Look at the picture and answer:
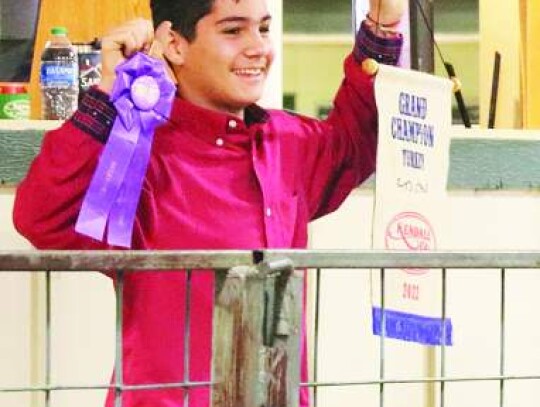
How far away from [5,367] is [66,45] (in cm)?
53

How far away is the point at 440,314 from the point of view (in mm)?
1534

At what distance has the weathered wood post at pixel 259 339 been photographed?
1.09 m

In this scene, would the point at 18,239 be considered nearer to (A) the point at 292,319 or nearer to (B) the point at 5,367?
(B) the point at 5,367

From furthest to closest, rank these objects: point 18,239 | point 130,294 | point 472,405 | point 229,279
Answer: point 472,405, point 18,239, point 130,294, point 229,279

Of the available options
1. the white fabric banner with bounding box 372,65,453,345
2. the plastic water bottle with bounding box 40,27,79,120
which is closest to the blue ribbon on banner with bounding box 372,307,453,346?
the white fabric banner with bounding box 372,65,453,345

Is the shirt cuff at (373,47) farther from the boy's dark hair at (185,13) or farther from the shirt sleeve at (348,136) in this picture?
the boy's dark hair at (185,13)

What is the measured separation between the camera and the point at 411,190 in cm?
156

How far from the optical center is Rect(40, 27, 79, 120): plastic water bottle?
6.53 feet

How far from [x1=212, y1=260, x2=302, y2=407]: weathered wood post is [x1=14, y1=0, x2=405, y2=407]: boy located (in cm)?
33

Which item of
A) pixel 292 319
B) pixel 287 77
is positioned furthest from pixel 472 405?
pixel 287 77

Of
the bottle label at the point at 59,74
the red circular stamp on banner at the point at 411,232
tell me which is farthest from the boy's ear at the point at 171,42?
the bottle label at the point at 59,74

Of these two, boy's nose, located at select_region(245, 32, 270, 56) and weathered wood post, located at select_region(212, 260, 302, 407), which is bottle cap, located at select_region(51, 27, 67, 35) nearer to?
boy's nose, located at select_region(245, 32, 270, 56)

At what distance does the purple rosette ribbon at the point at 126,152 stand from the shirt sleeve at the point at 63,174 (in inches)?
0.5

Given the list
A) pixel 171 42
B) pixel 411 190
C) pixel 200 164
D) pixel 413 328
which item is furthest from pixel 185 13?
pixel 413 328
